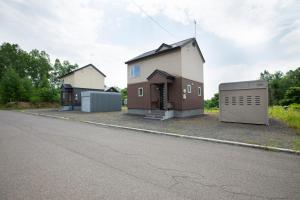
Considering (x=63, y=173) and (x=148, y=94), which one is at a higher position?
(x=148, y=94)

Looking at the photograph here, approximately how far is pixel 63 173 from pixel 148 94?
534 inches

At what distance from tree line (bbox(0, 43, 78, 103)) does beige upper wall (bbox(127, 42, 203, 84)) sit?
3102 cm

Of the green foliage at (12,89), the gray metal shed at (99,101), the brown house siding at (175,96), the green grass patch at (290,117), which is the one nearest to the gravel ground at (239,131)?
the green grass patch at (290,117)

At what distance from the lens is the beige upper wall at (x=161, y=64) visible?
50.1 ft

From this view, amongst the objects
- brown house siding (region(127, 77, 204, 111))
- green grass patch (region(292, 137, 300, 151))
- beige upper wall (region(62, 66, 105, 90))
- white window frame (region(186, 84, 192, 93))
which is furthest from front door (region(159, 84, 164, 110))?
beige upper wall (region(62, 66, 105, 90))

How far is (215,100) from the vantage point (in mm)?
49406

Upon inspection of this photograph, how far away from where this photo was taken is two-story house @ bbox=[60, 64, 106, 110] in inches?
1097

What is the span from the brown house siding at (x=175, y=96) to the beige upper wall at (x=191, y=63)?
0.65 m

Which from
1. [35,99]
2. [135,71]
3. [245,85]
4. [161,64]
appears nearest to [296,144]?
[245,85]

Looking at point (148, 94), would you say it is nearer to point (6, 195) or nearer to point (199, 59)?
point (199, 59)

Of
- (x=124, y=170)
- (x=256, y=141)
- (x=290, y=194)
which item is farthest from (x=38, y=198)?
(x=256, y=141)

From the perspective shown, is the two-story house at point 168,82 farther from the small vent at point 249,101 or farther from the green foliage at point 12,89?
the green foliage at point 12,89

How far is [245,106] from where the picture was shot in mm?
11297

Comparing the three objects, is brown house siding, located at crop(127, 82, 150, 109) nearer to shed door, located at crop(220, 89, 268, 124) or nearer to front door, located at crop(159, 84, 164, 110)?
front door, located at crop(159, 84, 164, 110)
